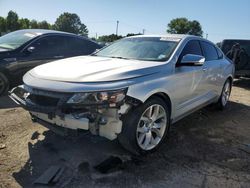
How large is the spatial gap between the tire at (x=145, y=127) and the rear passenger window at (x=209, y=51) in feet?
6.59

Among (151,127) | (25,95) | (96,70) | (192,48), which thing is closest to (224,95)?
(192,48)

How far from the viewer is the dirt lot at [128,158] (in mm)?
3611

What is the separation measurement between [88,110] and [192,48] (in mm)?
2577

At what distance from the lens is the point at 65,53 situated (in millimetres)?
7969

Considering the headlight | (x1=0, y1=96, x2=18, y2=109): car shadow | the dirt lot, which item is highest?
the headlight

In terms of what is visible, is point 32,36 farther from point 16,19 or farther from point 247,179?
point 16,19

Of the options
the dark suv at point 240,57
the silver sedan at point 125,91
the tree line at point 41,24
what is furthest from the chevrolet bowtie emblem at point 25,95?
the tree line at point 41,24

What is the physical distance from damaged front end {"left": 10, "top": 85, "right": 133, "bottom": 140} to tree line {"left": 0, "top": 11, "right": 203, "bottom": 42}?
56.8 m

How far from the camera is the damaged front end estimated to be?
3.56m

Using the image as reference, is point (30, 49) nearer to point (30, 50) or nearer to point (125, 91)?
point (30, 50)

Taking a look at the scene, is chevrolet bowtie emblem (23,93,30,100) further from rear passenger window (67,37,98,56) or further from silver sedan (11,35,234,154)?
rear passenger window (67,37,98,56)

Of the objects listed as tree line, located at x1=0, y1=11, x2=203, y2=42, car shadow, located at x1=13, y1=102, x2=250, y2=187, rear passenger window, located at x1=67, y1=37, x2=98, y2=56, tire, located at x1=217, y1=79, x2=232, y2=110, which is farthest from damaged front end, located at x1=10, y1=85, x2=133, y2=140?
tree line, located at x1=0, y1=11, x2=203, y2=42

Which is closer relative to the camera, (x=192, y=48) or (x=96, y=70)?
(x=96, y=70)

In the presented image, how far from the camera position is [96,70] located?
403 centimetres
